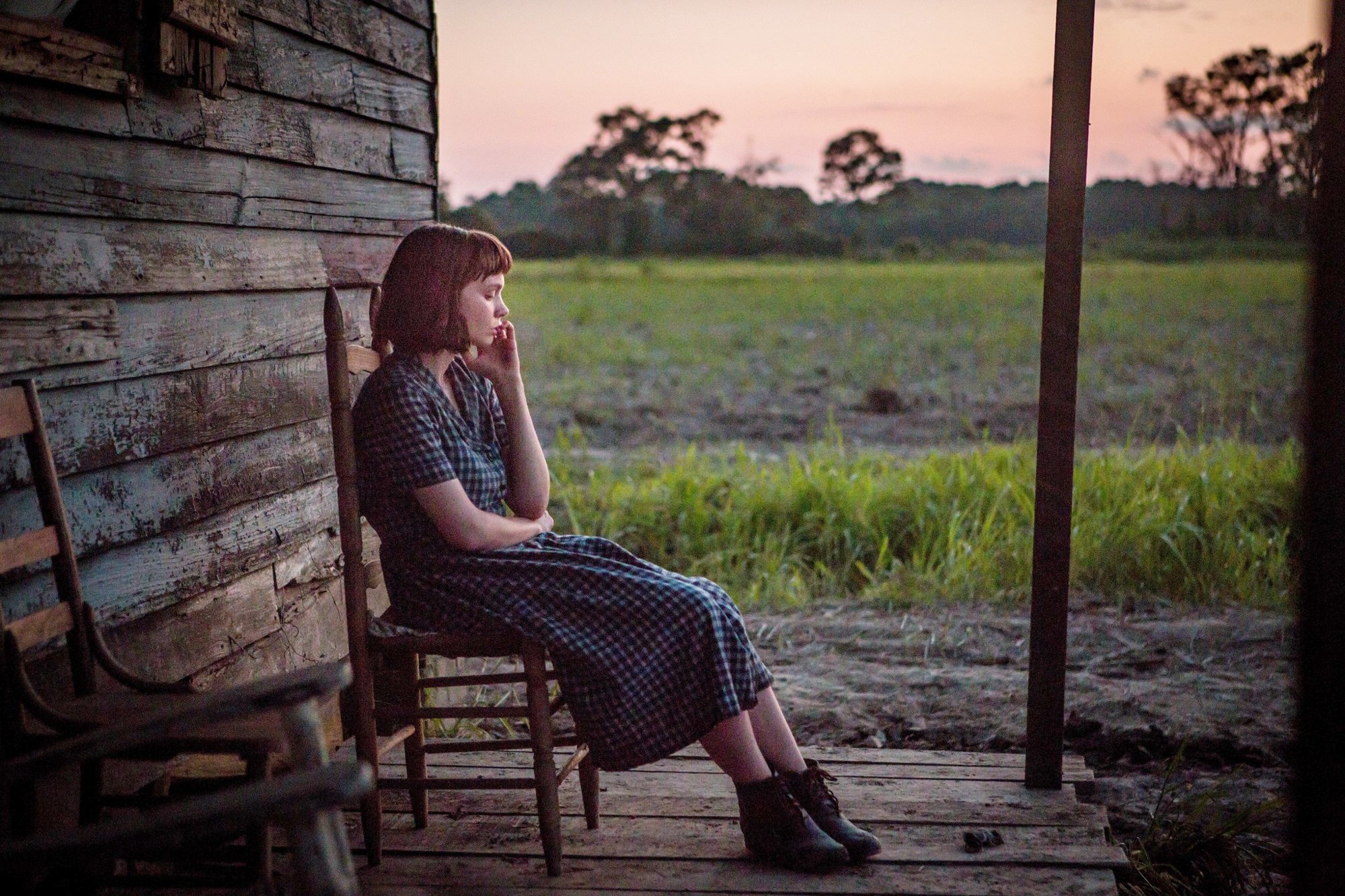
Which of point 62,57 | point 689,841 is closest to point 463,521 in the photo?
point 689,841

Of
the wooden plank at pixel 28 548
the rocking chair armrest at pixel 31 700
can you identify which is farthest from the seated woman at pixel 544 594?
the rocking chair armrest at pixel 31 700

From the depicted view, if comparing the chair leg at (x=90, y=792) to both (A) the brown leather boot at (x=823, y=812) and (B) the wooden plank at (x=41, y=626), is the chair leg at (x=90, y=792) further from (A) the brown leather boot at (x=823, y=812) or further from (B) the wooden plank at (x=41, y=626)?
(A) the brown leather boot at (x=823, y=812)

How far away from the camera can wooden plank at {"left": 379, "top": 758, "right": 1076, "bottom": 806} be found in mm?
2762

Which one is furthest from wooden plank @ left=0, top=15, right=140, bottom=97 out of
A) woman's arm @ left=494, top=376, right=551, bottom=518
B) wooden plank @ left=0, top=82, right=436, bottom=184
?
woman's arm @ left=494, top=376, right=551, bottom=518

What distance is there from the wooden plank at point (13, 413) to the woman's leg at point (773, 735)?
147 cm

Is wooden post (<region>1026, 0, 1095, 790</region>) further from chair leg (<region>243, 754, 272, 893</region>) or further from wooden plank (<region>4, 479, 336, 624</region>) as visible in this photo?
wooden plank (<region>4, 479, 336, 624</region>)

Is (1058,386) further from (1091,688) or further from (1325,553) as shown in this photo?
(1091,688)

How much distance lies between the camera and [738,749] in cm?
233

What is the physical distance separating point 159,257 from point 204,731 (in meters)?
1.05

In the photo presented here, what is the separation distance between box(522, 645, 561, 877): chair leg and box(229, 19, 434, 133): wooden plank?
1.50m

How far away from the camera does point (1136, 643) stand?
4.37m

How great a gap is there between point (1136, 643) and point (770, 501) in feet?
6.69

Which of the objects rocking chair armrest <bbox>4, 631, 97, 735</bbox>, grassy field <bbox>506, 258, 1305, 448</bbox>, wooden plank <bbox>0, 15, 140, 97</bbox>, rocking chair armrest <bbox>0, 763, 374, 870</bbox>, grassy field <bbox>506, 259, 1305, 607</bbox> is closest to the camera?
rocking chair armrest <bbox>0, 763, 374, 870</bbox>

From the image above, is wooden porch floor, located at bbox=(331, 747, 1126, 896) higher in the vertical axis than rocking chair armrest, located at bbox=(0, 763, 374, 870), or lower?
lower
